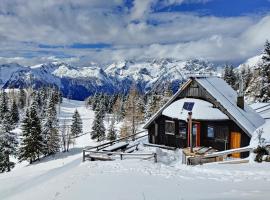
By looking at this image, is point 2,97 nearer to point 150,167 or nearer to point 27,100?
point 27,100

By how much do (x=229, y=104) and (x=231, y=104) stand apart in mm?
355

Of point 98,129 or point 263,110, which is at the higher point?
point 263,110

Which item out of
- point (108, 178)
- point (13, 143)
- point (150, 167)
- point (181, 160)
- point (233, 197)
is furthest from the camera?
point (13, 143)

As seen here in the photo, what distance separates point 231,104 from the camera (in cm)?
3234

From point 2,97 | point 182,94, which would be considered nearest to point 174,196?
point 182,94

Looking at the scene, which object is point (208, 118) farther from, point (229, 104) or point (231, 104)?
point (231, 104)

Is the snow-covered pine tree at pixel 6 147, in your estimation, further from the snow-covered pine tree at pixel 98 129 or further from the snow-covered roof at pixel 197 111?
the snow-covered roof at pixel 197 111

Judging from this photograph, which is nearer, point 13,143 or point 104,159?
point 104,159

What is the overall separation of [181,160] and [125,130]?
36722 millimetres

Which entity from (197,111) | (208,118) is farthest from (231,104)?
(197,111)

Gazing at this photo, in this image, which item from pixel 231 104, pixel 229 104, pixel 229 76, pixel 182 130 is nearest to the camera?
pixel 229 104

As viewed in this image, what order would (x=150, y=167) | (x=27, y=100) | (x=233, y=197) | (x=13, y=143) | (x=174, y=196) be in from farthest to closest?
(x=27, y=100) → (x=13, y=143) → (x=150, y=167) → (x=174, y=196) → (x=233, y=197)

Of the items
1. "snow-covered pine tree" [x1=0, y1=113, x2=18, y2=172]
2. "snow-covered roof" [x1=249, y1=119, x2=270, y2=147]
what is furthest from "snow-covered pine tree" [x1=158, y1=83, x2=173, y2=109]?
"snow-covered roof" [x1=249, y1=119, x2=270, y2=147]

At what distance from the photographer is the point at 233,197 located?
561 inches
